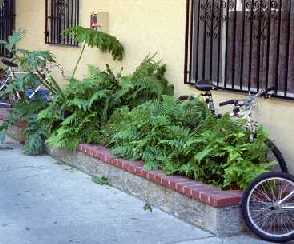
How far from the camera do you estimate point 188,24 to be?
25.5 ft

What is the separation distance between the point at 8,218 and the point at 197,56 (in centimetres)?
296

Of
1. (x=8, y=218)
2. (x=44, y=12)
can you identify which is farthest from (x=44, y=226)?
(x=44, y=12)

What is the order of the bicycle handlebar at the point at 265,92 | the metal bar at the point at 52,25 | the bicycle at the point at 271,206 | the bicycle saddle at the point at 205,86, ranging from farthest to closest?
the metal bar at the point at 52,25 → the bicycle saddle at the point at 205,86 → the bicycle handlebar at the point at 265,92 → the bicycle at the point at 271,206

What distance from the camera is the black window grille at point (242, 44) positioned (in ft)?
21.2

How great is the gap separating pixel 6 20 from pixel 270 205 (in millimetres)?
9729

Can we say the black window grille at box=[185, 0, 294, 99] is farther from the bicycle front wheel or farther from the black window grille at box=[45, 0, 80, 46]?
the black window grille at box=[45, 0, 80, 46]

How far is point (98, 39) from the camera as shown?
8938mm

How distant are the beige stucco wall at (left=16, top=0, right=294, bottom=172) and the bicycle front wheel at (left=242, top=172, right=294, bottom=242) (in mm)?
829

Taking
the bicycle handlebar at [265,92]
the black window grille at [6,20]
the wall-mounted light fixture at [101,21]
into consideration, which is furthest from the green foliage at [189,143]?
the black window grille at [6,20]

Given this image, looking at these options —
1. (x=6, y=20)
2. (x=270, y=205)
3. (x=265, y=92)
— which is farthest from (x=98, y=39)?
(x=6, y=20)

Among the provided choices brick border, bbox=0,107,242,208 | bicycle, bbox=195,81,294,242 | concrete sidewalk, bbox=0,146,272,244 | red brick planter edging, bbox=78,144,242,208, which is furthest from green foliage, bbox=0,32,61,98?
bicycle, bbox=195,81,294,242

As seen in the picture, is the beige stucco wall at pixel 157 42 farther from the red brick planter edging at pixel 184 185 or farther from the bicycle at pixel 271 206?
the red brick planter edging at pixel 184 185

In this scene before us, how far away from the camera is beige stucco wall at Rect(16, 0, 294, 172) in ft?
21.0

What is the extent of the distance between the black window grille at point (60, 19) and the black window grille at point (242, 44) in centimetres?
322
